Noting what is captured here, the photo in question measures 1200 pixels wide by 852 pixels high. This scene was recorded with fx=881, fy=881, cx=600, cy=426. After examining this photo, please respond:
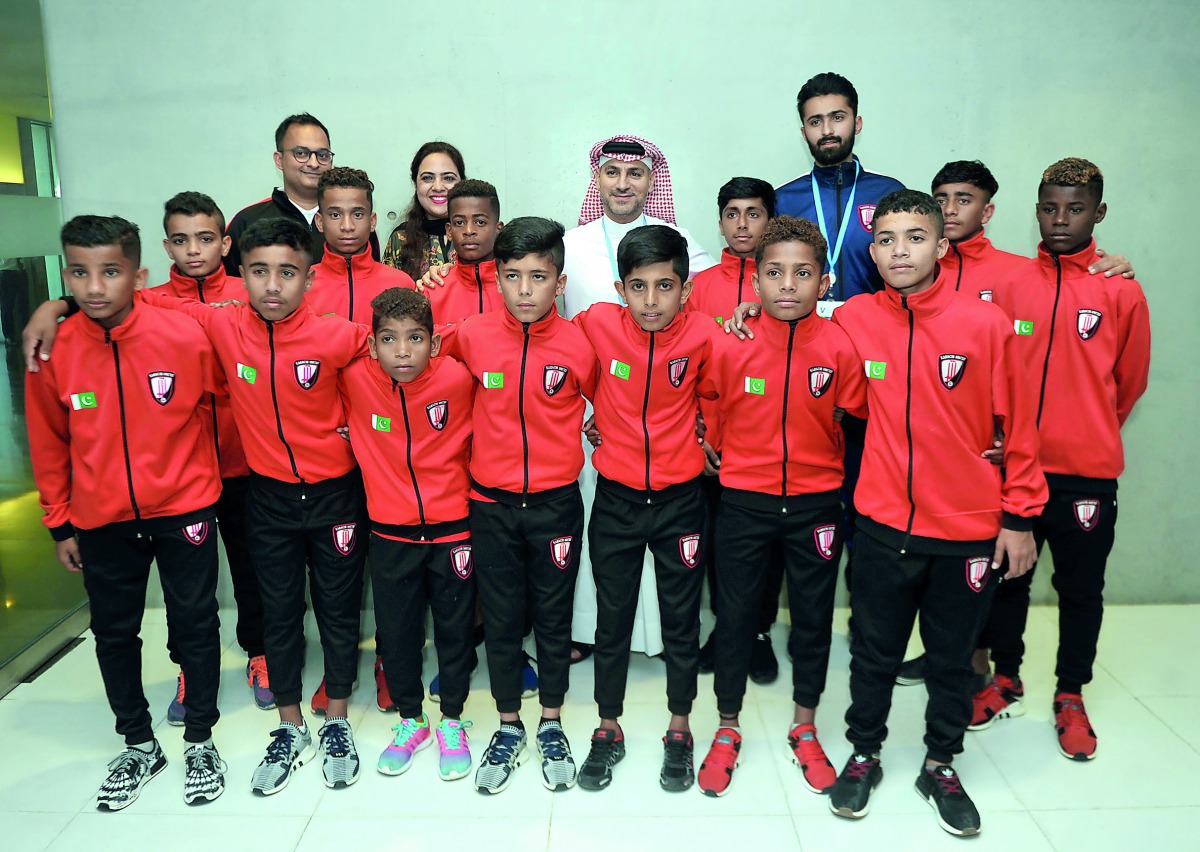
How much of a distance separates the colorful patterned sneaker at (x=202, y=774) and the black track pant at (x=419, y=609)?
0.56m

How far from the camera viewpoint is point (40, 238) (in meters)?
3.54

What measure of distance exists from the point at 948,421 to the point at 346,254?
1.93m

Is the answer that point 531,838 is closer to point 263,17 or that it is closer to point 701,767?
point 701,767

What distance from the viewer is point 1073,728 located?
2885 mm

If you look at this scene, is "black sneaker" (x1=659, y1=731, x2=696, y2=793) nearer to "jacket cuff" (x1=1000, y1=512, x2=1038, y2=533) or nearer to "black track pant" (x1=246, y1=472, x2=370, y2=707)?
"black track pant" (x1=246, y1=472, x2=370, y2=707)

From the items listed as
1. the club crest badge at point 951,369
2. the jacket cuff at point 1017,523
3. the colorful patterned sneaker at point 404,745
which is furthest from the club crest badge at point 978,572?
the colorful patterned sneaker at point 404,745

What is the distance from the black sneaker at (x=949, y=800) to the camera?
8.05 feet

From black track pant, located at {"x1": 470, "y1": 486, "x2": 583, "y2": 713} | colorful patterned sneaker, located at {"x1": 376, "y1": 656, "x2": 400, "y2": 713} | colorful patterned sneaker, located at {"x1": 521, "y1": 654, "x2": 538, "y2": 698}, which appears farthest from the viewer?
colorful patterned sneaker, located at {"x1": 521, "y1": 654, "x2": 538, "y2": 698}

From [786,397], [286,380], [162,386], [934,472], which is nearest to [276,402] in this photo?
[286,380]

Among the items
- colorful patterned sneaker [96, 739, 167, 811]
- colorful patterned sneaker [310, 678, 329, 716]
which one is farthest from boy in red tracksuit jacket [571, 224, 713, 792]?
colorful patterned sneaker [96, 739, 167, 811]

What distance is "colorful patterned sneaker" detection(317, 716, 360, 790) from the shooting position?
8.86 feet

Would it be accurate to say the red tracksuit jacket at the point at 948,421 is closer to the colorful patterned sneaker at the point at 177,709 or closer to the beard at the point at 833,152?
the beard at the point at 833,152

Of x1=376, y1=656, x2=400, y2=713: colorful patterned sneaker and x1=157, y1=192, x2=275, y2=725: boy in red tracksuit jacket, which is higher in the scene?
x1=157, y1=192, x2=275, y2=725: boy in red tracksuit jacket

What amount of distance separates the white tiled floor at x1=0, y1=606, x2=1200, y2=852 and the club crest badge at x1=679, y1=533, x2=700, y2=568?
698mm
